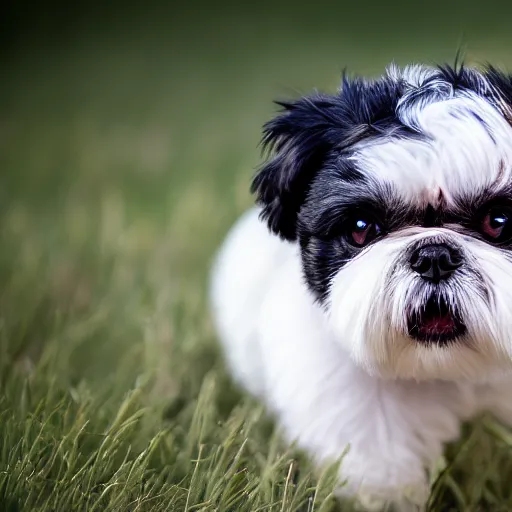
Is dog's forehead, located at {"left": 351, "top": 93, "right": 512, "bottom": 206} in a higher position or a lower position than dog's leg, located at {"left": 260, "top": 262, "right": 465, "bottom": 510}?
A: higher

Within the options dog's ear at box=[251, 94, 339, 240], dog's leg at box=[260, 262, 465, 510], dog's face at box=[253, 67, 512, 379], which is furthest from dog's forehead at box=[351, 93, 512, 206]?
dog's leg at box=[260, 262, 465, 510]

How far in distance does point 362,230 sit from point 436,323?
0.21m

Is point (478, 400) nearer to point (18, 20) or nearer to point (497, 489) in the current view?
point (497, 489)

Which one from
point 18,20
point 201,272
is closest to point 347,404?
point 201,272

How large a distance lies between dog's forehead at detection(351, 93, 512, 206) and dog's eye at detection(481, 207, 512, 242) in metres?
0.05

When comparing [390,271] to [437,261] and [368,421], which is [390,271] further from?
[368,421]

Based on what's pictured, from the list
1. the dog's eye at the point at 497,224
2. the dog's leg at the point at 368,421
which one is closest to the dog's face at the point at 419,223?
the dog's eye at the point at 497,224

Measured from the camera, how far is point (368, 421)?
4.99ft

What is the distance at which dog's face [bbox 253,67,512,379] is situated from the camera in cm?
124

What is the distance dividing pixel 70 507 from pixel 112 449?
16 cm

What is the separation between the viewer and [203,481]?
1.38m

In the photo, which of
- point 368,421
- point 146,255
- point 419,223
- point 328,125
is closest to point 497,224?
point 419,223

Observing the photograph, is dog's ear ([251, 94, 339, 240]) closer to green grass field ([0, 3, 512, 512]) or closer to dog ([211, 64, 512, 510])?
dog ([211, 64, 512, 510])

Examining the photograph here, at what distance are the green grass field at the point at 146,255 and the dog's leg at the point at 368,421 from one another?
58mm
